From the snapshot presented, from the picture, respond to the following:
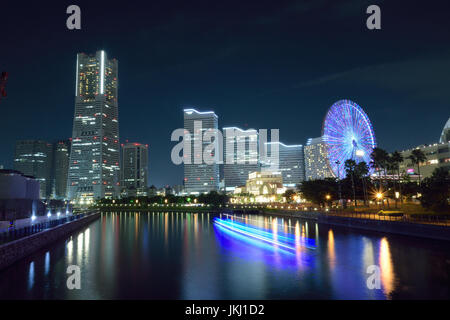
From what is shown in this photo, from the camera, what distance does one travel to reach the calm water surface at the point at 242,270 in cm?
2029

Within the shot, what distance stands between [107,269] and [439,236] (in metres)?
35.2

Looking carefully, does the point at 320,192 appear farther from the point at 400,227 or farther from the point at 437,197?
the point at 400,227

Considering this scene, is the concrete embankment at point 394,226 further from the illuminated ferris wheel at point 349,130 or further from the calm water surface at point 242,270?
the illuminated ferris wheel at point 349,130

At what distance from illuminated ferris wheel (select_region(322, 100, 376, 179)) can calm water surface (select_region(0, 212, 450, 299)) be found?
36347mm

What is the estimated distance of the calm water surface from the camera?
20288 millimetres

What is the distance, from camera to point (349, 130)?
7444 cm

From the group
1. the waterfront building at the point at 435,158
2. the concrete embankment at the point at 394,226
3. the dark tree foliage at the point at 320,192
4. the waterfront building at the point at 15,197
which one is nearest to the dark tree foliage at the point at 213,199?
the dark tree foliage at the point at 320,192

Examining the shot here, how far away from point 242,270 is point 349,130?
5727cm

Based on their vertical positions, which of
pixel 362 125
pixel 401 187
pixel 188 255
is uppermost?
pixel 362 125

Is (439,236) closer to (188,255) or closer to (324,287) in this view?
(324,287)

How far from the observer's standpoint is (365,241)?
40.0 m

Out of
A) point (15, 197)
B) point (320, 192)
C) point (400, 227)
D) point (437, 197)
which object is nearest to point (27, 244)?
point (15, 197)
